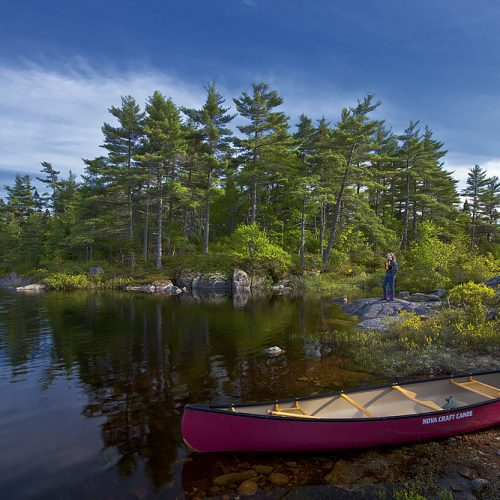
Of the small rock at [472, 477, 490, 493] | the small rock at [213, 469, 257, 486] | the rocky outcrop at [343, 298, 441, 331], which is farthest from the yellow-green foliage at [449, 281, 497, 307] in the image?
the small rock at [213, 469, 257, 486]

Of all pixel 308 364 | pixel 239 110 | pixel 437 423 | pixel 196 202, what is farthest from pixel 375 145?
pixel 437 423

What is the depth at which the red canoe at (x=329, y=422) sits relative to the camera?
19.0 feet

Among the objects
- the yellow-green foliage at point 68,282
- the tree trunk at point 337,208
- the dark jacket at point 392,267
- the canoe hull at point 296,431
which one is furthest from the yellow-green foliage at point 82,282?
the canoe hull at point 296,431

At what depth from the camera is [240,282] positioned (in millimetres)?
35875

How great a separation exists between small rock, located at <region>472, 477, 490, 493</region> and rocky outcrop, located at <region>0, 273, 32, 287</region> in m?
50.4

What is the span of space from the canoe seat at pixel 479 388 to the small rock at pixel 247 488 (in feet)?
17.3

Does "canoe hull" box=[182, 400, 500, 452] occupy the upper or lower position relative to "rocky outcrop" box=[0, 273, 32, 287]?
upper

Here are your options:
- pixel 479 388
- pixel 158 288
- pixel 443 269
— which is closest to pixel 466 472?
pixel 479 388

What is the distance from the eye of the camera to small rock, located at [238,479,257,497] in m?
5.39

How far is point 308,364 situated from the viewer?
1165cm

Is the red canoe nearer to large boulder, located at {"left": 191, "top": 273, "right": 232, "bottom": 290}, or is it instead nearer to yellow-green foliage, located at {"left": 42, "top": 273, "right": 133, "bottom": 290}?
large boulder, located at {"left": 191, "top": 273, "right": 232, "bottom": 290}

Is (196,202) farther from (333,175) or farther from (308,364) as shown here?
(308,364)

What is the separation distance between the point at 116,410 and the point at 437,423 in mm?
7182

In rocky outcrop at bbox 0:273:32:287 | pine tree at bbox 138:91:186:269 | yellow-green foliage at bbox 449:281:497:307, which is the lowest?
rocky outcrop at bbox 0:273:32:287
